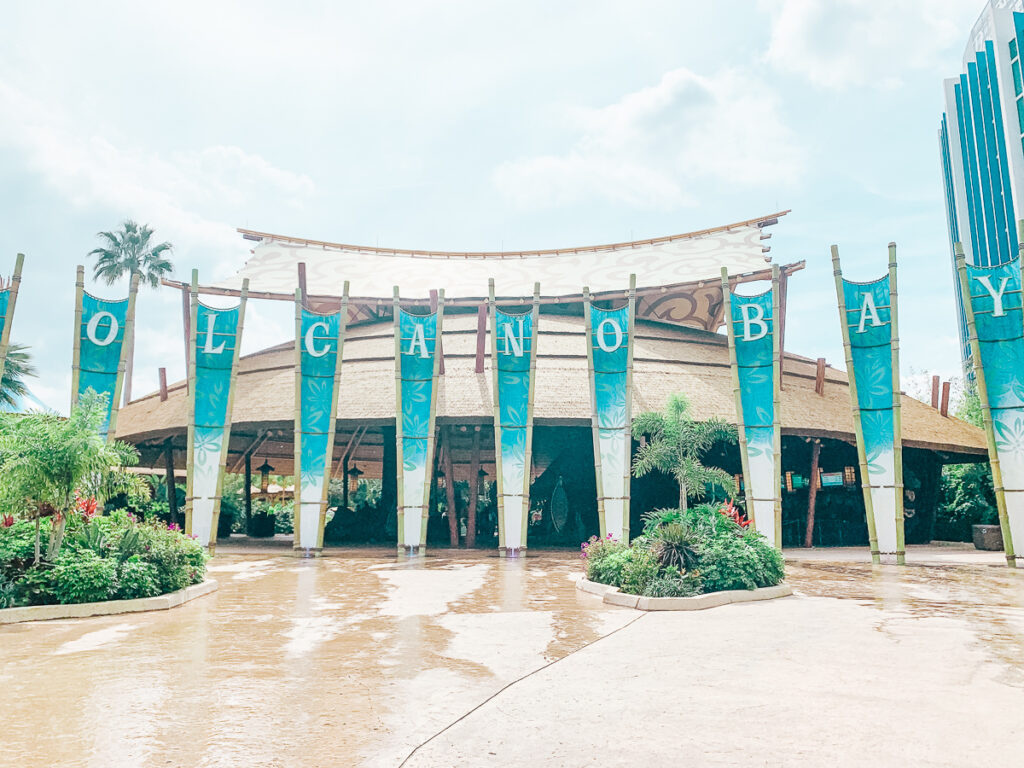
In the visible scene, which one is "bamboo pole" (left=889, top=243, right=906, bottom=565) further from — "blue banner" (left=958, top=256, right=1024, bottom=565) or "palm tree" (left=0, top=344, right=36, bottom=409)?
"palm tree" (left=0, top=344, right=36, bottom=409)

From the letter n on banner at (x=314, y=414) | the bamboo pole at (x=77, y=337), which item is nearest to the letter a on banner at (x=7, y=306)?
the bamboo pole at (x=77, y=337)

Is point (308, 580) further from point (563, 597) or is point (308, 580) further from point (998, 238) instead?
point (998, 238)

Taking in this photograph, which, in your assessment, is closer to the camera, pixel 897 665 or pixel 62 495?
pixel 897 665

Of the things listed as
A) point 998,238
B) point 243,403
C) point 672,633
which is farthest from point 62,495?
point 998,238

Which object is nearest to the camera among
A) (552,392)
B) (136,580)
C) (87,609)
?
(87,609)

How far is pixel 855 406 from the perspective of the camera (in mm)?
23875

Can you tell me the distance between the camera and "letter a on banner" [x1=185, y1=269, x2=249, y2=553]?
24875 millimetres

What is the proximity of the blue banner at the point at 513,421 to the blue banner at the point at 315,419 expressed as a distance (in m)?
5.72

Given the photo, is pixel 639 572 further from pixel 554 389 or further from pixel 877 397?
pixel 554 389

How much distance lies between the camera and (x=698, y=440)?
24047 millimetres

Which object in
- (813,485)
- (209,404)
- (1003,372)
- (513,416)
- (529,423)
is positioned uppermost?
(1003,372)

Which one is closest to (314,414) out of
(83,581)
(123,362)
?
(123,362)

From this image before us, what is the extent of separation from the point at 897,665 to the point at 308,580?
1393 centimetres

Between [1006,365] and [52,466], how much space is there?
25454 mm
